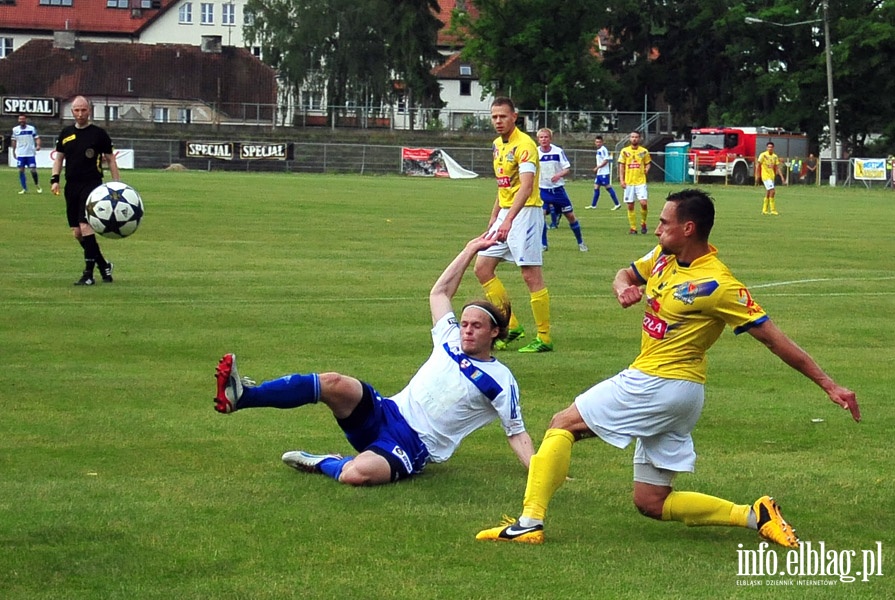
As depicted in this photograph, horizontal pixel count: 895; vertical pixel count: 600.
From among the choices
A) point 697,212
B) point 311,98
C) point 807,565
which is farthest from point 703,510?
point 311,98

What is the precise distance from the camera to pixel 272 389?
23.0 feet

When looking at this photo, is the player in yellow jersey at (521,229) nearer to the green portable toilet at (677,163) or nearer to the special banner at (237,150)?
the special banner at (237,150)

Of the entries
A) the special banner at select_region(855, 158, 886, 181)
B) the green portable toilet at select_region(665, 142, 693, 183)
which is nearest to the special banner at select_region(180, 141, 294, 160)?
the green portable toilet at select_region(665, 142, 693, 183)

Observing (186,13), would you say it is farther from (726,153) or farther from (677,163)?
(726,153)

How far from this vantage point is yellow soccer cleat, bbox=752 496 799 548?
20.1 ft

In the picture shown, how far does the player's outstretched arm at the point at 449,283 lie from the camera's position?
25.7ft

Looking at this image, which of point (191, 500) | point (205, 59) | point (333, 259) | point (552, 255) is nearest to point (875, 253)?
point (552, 255)

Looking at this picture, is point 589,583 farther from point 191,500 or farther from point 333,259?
point 333,259

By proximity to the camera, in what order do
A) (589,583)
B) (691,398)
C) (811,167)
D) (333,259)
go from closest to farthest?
(589,583) < (691,398) < (333,259) < (811,167)

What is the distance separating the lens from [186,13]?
111188 mm

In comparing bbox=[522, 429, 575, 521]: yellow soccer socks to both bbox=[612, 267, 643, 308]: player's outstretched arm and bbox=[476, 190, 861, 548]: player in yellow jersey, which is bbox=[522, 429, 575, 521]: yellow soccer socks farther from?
bbox=[612, 267, 643, 308]: player's outstretched arm

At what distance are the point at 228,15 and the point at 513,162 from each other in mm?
105621

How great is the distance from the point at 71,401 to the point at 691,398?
4.88m

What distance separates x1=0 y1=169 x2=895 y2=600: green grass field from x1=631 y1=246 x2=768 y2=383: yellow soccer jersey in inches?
32.9
